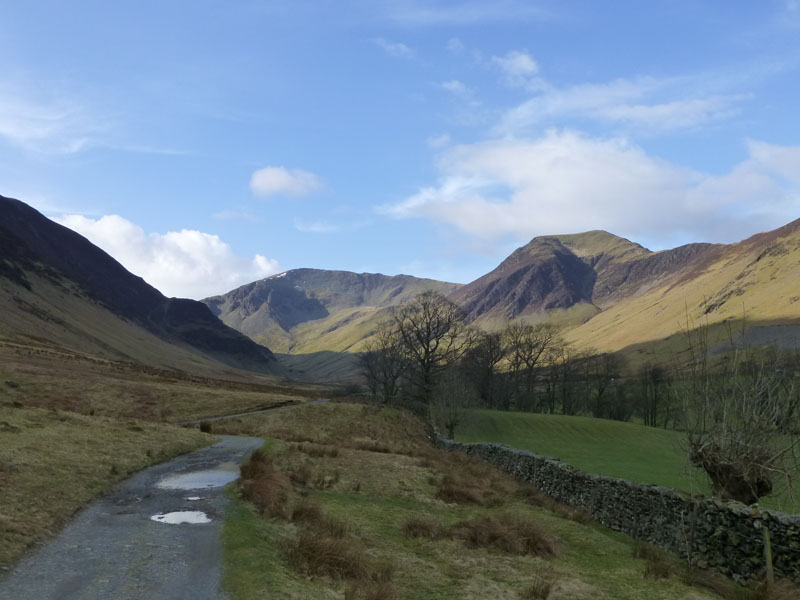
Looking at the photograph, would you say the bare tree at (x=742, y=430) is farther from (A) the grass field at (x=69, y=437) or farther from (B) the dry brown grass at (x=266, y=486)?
(A) the grass field at (x=69, y=437)

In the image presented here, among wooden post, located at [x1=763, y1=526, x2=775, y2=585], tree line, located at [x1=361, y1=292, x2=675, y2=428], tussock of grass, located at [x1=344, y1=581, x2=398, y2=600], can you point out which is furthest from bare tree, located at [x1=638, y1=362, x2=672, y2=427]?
tussock of grass, located at [x1=344, y1=581, x2=398, y2=600]

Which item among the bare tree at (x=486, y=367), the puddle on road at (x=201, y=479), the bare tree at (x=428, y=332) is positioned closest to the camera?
the puddle on road at (x=201, y=479)

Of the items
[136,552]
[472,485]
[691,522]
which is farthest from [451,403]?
[136,552]

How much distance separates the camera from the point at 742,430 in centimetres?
1945

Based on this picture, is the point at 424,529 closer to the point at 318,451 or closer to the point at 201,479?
the point at 201,479

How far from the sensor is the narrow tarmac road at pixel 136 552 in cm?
1039

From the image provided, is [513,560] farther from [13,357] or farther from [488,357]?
[488,357]

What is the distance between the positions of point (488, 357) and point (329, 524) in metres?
85.9

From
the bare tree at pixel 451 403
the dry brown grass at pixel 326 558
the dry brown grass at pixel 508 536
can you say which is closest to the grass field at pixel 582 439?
the bare tree at pixel 451 403

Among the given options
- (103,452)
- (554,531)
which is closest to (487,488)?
(554,531)

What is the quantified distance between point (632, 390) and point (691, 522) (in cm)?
10683

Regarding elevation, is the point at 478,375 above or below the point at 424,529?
above

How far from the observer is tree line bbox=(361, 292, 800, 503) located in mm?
19531

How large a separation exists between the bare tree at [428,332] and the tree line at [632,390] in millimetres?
179
